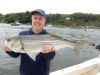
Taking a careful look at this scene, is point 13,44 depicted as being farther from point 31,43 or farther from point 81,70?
point 81,70

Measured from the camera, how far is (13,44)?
264cm

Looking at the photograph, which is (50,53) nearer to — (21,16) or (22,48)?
(22,48)

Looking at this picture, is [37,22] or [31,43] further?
[37,22]

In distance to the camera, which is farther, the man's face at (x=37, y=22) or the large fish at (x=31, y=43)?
the man's face at (x=37, y=22)

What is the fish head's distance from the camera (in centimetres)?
258

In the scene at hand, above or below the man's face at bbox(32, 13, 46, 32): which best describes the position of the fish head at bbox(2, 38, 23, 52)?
below

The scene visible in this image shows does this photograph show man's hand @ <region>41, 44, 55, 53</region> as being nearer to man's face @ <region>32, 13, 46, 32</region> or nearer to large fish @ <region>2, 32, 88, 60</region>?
large fish @ <region>2, 32, 88, 60</region>

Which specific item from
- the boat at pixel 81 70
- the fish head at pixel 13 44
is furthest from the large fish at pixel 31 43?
the boat at pixel 81 70

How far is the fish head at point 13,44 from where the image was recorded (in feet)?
8.48

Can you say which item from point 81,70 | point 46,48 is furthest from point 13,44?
point 81,70

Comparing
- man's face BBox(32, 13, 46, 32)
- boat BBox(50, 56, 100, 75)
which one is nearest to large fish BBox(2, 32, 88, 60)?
man's face BBox(32, 13, 46, 32)

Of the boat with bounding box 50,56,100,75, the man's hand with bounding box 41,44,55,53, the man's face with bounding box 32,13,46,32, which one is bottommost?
the boat with bounding box 50,56,100,75

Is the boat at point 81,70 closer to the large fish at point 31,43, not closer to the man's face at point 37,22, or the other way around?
the large fish at point 31,43

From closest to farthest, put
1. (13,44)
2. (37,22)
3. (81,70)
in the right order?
(13,44) → (37,22) → (81,70)
